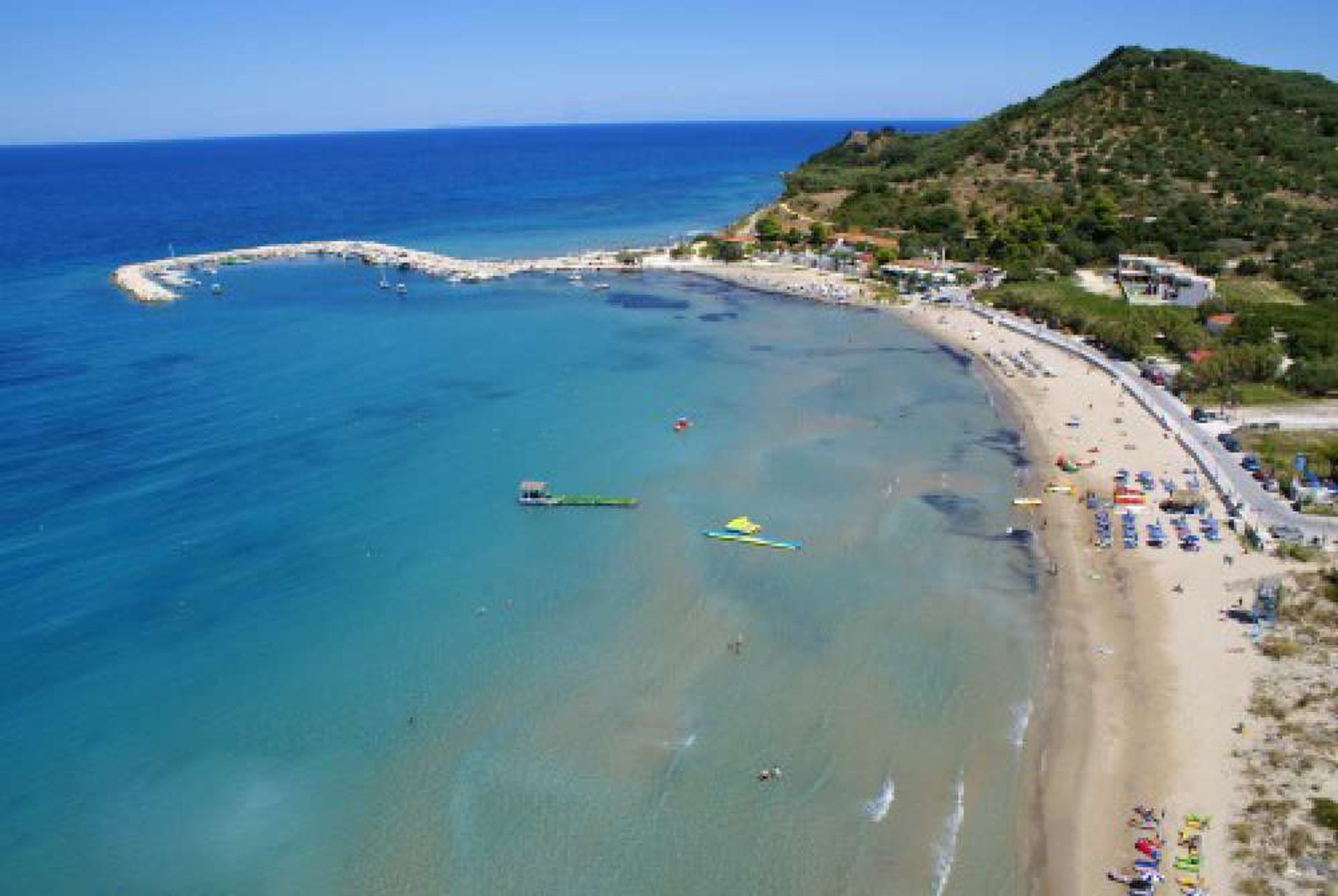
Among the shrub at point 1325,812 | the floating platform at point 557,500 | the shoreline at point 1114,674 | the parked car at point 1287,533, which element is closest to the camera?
the shrub at point 1325,812

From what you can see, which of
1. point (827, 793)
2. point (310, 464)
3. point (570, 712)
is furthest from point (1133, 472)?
point (310, 464)

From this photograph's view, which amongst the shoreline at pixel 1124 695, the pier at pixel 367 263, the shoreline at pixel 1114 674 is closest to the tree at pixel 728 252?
the pier at pixel 367 263

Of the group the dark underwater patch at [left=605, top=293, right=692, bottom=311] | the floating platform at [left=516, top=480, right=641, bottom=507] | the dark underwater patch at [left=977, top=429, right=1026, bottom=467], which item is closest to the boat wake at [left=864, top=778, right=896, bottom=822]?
the floating platform at [left=516, top=480, right=641, bottom=507]

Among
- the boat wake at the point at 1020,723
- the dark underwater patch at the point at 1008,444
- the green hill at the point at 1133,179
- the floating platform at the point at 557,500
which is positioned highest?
the green hill at the point at 1133,179

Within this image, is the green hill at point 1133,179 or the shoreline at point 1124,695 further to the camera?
the green hill at point 1133,179

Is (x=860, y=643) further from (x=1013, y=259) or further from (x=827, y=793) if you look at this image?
(x=1013, y=259)

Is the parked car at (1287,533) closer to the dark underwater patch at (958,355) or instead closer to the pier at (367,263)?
the dark underwater patch at (958,355)
